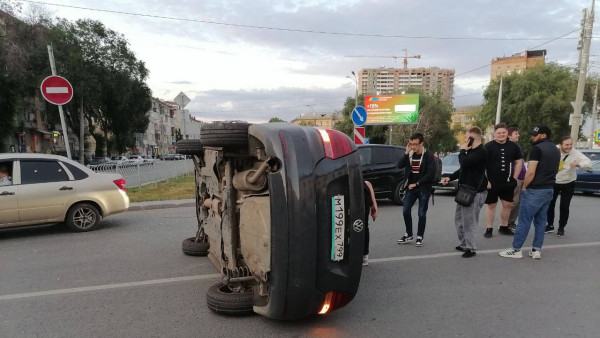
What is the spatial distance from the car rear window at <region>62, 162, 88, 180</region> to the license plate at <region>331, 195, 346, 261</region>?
5775 millimetres

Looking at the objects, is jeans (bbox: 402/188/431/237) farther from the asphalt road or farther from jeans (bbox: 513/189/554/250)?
jeans (bbox: 513/189/554/250)

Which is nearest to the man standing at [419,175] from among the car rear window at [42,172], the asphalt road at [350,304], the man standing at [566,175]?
the asphalt road at [350,304]

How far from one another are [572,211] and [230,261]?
9042 millimetres

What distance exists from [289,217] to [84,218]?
564 cm

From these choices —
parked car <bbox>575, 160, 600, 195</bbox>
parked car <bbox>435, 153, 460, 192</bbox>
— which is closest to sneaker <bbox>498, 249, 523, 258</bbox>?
parked car <bbox>435, 153, 460, 192</bbox>

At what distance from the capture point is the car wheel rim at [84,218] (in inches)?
260

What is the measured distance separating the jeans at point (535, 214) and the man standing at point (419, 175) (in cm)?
125

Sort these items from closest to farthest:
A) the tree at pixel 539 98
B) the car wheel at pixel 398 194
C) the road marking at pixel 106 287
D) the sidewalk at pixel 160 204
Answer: the road marking at pixel 106 287 → the sidewalk at pixel 160 204 → the car wheel at pixel 398 194 → the tree at pixel 539 98

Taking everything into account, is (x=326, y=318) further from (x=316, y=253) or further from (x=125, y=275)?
(x=125, y=275)

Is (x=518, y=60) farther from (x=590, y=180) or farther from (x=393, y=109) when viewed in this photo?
(x=590, y=180)

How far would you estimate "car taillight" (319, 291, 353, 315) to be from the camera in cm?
289

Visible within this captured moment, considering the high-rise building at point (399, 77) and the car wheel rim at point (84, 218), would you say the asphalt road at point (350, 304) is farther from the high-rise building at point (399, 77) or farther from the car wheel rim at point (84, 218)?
the high-rise building at point (399, 77)

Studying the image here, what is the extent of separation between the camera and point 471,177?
500cm

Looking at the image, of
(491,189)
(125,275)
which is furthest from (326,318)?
(491,189)
